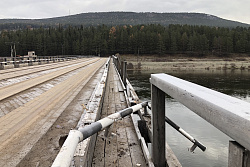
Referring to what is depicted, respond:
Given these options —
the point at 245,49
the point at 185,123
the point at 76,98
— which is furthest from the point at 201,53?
the point at 76,98

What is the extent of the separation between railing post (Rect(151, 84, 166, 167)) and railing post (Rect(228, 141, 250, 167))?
117 centimetres

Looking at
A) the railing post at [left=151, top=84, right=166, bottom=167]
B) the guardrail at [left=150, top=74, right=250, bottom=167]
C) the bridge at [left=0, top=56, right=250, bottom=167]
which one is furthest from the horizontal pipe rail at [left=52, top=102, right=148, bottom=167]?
the guardrail at [left=150, top=74, right=250, bottom=167]

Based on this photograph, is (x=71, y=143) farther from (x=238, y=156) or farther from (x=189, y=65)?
(x=189, y=65)

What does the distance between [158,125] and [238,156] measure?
1.33 m

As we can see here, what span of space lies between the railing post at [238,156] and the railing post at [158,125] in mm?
1169

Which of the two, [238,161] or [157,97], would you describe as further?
[157,97]

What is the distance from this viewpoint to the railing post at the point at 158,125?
83.4 inches

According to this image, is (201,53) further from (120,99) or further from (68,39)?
(120,99)

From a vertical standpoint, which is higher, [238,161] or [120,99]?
[238,161]

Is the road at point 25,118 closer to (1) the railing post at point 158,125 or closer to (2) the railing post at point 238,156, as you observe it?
(1) the railing post at point 158,125

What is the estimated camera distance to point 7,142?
2.82 m

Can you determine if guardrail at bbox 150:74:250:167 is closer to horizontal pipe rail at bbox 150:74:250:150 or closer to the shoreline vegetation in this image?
horizontal pipe rail at bbox 150:74:250:150

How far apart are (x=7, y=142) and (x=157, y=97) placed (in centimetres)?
203

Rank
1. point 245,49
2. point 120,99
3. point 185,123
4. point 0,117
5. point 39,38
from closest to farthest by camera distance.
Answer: point 0,117 → point 120,99 → point 185,123 → point 245,49 → point 39,38
